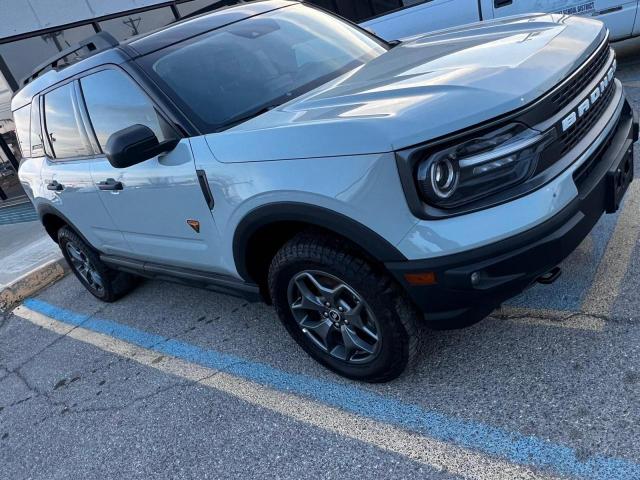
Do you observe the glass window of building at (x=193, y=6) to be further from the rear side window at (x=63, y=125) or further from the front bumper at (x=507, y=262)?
the front bumper at (x=507, y=262)

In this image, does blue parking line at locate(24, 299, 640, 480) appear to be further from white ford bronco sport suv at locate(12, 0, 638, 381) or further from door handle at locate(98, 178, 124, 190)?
door handle at locate(98, 178, 124, 190)

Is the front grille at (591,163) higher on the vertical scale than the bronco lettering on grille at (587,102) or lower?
lower

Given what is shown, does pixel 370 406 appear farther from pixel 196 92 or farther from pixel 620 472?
pixel 196 92

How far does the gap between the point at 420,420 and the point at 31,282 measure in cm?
479

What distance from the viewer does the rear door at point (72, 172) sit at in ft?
12.0

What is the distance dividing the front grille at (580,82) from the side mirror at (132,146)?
1850mm

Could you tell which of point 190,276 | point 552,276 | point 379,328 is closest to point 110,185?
point 190,276

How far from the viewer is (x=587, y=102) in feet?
7.52

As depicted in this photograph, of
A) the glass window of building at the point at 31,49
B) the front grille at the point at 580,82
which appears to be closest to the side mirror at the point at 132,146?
the front grille at the point at 580,82

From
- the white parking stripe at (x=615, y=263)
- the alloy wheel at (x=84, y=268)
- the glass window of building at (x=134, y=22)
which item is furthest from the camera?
the glass window of building at (x=134, y=22)

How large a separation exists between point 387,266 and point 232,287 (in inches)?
45.3

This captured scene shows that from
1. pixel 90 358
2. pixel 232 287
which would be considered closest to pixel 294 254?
pixel 232 287

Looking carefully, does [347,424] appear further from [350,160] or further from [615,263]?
[615,263]

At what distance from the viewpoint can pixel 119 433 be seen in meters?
2.92
